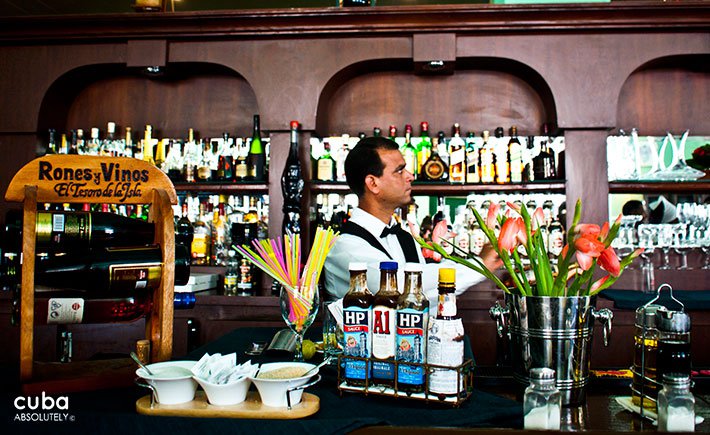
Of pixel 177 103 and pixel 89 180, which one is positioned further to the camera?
pixel 177 103

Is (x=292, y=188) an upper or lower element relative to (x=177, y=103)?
lower

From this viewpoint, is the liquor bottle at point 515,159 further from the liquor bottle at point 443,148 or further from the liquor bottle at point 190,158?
the liquor bottle at point 190,158

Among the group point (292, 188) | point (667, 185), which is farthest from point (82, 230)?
point (667, 185)

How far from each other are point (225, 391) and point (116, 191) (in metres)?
0.58

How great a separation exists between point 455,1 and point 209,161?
7.69 ft

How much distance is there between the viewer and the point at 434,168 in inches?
125

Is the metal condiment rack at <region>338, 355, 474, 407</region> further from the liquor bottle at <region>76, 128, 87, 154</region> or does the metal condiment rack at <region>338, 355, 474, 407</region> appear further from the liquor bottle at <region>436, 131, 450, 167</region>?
the liquor bottle at <region>76, 128, 87, 154</region>

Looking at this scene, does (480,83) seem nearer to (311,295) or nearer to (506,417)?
(311,295)

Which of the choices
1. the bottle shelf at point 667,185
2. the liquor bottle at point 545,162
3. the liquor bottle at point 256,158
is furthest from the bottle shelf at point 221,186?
the bottle shelf at point 667,185

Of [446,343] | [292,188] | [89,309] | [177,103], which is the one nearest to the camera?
[446,343]

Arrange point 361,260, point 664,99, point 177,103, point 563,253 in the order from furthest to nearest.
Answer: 1. point 177,103
2. point 664,99
3. point 361,260
4. point 563,253

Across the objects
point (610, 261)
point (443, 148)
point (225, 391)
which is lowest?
point (225, 391)

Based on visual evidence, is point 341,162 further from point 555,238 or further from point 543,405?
point 543,405

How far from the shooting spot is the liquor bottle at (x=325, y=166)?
3.17 meters
